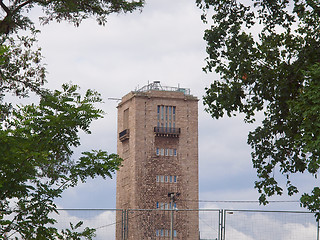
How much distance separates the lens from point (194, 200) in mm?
112000

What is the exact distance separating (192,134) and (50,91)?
94181 mm

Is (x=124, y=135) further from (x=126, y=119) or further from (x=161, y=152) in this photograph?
(x=161, y=152)

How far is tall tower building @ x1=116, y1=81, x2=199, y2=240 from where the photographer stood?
365 feet

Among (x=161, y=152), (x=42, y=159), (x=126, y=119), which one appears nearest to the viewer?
(x=42, y=159)

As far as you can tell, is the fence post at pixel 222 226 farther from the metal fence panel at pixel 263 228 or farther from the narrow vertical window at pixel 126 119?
the narrow vertical window at pixel 126 119

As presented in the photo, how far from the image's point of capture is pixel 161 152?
370ft

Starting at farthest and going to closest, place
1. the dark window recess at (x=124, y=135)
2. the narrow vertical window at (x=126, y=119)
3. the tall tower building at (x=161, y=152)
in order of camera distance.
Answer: the narrow vertical window at (x=126, y=119)
the dark window recess at (x=124, y=135)
the tall tower building at (x=161, y=152)

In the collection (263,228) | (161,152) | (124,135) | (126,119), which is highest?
(126,119)

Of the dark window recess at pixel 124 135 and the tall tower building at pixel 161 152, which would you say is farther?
the dark window recess at pixel 124 135

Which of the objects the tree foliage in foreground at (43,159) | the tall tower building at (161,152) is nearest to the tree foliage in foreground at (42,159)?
the tree foliage in foreground at (43,159)

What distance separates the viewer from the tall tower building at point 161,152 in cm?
11112

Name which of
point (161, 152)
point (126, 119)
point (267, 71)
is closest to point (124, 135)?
point (126, 119)

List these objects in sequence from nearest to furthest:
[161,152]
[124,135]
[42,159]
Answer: [42,159], [161,152], [124,135]

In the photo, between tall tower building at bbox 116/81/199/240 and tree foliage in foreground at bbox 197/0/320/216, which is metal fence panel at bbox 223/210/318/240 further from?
tall tower building at bbox 116/81/199/240
